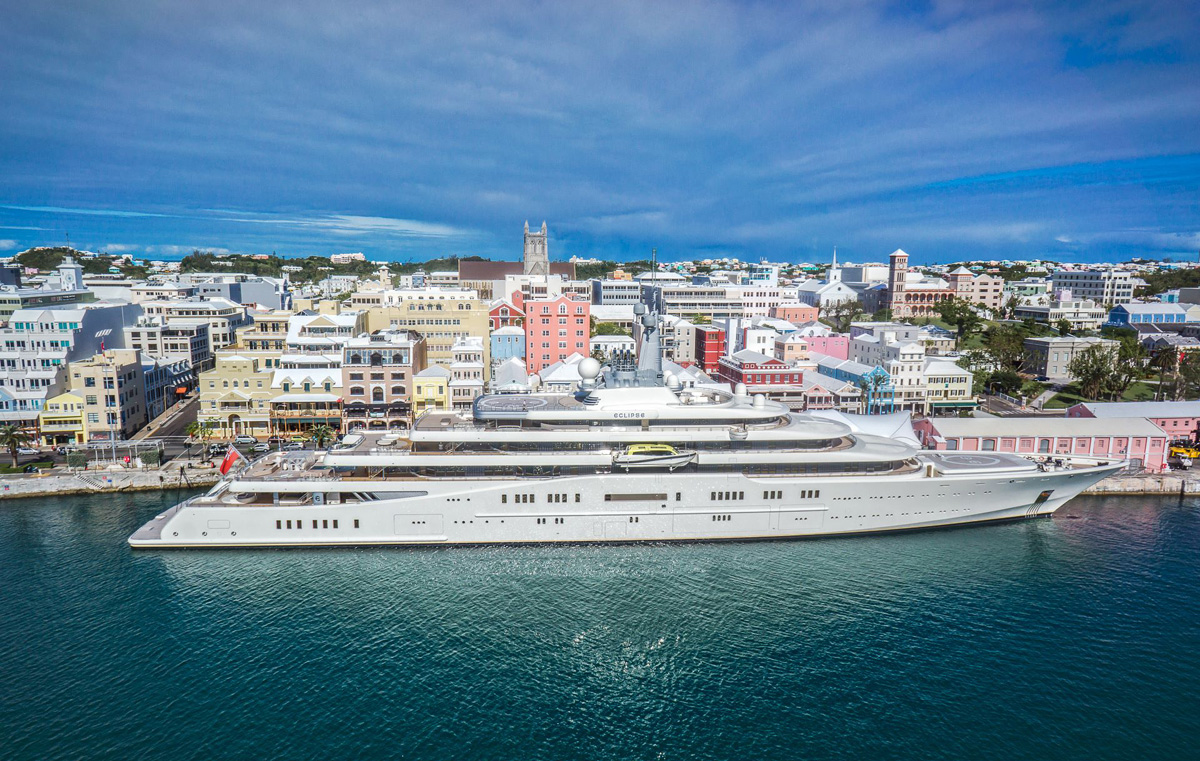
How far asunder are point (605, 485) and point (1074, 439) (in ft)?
78.2

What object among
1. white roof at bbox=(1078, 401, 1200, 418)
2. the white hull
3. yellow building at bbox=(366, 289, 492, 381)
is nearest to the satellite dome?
the white hull

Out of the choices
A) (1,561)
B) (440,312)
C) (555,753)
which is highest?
(440,312)

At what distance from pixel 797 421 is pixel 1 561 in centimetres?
2840

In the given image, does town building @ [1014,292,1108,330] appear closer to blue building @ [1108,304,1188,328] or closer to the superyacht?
blue building @ [1108,304,1188,328]

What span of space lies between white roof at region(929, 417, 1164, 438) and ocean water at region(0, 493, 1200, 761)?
26.4 feet

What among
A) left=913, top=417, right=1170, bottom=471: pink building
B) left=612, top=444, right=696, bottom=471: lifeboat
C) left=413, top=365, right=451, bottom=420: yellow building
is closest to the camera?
left=612, top=444, right=696, bottom=471: lifeboat

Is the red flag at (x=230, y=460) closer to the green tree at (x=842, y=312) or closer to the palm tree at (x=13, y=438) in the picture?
the palm tree at (x=13, y=438)

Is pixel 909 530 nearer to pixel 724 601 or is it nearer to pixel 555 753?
pixel 724 601

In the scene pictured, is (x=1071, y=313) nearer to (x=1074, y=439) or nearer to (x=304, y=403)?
(x=1074, y=439)

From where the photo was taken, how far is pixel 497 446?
81.0ft

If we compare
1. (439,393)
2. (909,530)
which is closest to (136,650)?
(439,393)

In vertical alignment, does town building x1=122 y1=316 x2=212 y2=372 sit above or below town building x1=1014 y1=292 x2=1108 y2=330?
below

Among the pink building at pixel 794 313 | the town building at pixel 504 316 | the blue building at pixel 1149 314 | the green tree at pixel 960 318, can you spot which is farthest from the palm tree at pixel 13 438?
the blue building at pixel 1149 314

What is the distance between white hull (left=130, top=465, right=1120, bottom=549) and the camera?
23.1 metres
